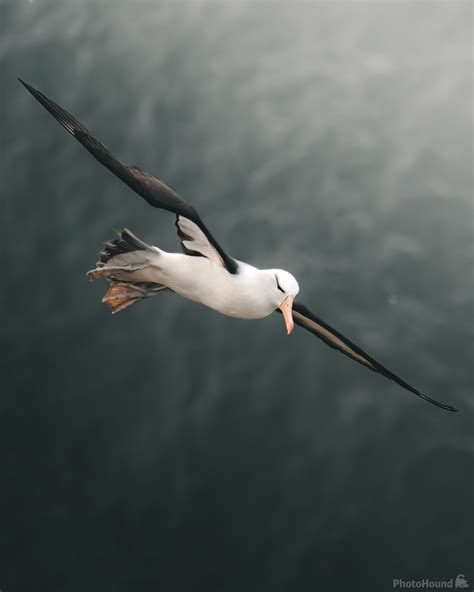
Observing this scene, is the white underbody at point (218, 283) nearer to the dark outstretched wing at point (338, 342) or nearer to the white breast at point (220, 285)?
the white breast at point (220, 285)

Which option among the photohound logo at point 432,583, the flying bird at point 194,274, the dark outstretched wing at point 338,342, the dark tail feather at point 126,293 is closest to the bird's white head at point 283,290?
the flying bird at point 194,274

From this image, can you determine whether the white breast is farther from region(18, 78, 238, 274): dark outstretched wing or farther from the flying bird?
region(18, 78, 238, 274): dark outstretched wing

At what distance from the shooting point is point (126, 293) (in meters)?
12.3

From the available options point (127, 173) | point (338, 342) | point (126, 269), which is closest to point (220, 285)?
point (126, 269)

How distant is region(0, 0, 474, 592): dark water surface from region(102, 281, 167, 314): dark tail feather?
10.6m

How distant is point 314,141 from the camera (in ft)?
78.4

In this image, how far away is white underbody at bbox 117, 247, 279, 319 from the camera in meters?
11.3

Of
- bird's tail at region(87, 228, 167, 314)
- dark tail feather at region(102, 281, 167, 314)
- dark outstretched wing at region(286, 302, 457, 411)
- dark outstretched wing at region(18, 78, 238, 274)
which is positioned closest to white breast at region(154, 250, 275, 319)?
bird's tail at region(87, 228, 167, 314)

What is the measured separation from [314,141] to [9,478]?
31.5 feet

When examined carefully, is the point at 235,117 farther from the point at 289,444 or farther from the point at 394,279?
the point at 289,444

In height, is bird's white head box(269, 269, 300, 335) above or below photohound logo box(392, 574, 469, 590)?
below

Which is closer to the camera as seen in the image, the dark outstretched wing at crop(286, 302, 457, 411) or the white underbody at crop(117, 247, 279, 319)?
the white underbody at crop(117, 247, 279, 319)

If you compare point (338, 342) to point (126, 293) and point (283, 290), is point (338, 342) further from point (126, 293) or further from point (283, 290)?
point (126, 293)

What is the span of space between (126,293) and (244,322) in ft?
37.9
